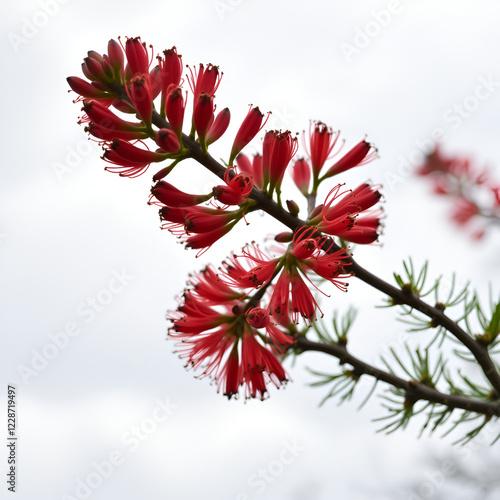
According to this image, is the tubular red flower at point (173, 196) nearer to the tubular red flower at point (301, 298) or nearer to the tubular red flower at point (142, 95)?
the tubular red flower at point (142, 95)

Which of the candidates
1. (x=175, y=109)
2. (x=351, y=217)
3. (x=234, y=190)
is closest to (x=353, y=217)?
(x=351, y=217)

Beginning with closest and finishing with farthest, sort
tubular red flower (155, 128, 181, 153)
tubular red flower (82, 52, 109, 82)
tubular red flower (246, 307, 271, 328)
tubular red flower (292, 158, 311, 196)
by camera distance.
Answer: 1. tubular red flower (155, 128, 181, 153)
2. tubular red flower (82, 52, 109, 82)
3. tubular red flower (246, 307, 271, 328)
4. tubular red flower (292, 158, 311, 196)

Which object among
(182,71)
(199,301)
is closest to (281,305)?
(199,301)

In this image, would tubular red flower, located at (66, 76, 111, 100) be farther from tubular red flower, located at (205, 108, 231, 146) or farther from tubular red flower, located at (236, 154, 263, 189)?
tubular red flower, located at (236, 154, 263, 189)

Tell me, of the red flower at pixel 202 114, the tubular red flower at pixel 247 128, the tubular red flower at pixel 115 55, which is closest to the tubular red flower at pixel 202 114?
the red flower at pixel 202 114

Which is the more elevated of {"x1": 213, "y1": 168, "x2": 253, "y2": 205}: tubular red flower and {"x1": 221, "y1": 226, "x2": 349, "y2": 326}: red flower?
{"x1": 213, "y1": 168, "x2": 253, "y2": 205}: tubular red flower

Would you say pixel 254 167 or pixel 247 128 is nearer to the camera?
pixel 247 128

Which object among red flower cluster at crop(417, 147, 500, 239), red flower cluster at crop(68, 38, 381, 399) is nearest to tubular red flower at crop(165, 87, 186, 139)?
red flower cluster at crop(68, 38, 381, 399)

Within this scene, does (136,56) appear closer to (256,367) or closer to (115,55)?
(115,55)

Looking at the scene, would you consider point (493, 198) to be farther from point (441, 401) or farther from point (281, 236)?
point (281, 236)
